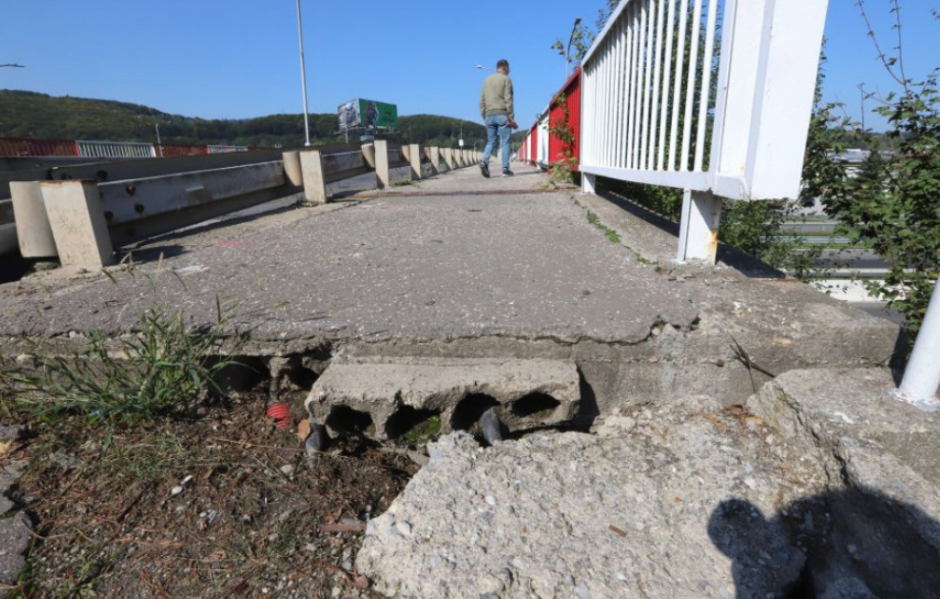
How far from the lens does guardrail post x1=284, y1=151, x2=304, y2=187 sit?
5379mm

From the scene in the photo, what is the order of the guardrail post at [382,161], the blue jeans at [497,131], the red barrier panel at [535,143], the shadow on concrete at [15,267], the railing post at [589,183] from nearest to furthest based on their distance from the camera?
the shadow on concrete at [15,267]
the railing post at [589,183]
the guardrail post at [382,161]
the blue jeans at [497,131]
the red barrier panel at [535,143]

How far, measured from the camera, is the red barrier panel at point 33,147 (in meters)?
16.9

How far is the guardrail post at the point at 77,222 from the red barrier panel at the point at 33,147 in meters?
18.5

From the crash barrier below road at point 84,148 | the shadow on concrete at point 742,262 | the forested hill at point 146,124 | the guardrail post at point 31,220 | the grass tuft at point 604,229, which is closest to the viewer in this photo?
the shadow on concrete at point 742,262

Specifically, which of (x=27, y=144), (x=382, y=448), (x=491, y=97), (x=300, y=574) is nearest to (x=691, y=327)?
(x=382, y=448)

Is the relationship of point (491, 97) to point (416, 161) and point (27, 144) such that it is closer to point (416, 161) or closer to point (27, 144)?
point (416, 161)

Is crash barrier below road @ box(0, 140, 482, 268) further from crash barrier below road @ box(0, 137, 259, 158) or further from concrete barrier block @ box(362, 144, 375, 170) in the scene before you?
crash barrier below road @ box(0, 137, 259, 158)

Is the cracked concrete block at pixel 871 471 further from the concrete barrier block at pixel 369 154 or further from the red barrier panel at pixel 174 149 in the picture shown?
the red barrier panel at pixel 174 149

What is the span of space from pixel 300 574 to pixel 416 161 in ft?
34.6

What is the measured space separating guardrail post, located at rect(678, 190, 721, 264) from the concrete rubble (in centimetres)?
99

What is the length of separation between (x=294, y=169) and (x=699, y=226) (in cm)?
447

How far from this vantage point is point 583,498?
1320 mm

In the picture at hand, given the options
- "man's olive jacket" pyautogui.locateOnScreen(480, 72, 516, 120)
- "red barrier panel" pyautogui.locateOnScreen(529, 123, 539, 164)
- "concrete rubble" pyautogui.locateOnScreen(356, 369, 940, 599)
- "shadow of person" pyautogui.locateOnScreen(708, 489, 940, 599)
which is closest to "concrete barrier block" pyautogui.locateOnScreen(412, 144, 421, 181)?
"man's olive jacket" pyautogui.locateOnScreen(480, 72, 516, 120)

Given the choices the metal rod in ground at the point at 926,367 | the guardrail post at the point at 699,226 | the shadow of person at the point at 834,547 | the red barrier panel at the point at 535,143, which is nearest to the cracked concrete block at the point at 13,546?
→ the shadow of person at the point at 834,547
